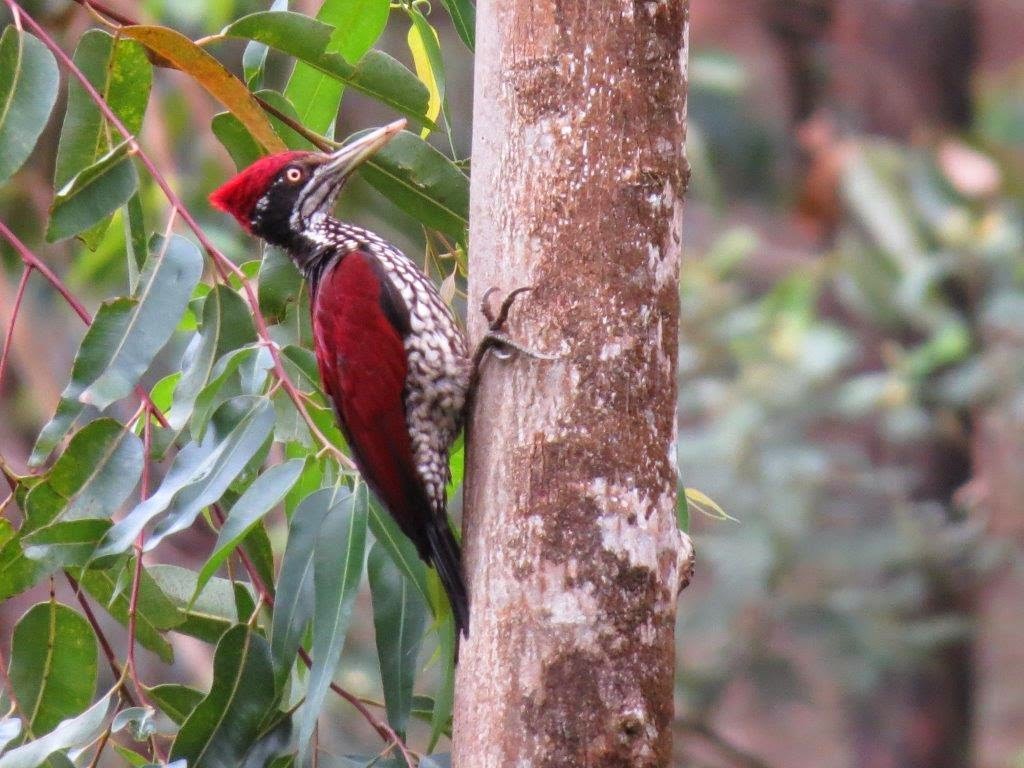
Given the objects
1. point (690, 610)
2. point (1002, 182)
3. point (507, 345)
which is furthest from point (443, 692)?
point (1002, 182)

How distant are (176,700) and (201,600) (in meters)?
0.21

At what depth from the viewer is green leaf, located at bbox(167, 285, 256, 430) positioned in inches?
105

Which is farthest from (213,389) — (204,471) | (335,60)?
(335,60)

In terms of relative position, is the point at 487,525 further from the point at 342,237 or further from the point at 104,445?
the point at 342,237

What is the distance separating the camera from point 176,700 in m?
2.92

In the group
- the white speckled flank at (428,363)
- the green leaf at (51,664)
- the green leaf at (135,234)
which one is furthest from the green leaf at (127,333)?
the white speckled flank at (428,363)

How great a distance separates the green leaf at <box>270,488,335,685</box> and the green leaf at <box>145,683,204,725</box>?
372 mm

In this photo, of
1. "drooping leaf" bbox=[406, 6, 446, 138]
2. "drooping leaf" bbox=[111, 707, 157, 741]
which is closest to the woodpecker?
"drooping leaf" bbox=[406, 6, 446, 138]

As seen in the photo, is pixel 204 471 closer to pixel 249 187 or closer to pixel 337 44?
pixel 249 187

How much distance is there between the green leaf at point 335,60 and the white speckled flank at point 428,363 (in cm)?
34

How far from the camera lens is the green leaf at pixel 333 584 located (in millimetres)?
2498

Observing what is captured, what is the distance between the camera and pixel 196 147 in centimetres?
699

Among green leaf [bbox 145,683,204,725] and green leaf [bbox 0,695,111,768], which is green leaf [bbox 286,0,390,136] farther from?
green leaf [bbox 0,695,111,768]

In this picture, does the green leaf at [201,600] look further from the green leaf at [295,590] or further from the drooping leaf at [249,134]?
the drooping leaf at [249,134]
